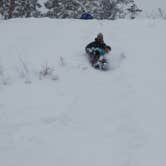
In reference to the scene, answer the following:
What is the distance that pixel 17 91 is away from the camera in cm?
962

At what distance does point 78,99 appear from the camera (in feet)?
31.7

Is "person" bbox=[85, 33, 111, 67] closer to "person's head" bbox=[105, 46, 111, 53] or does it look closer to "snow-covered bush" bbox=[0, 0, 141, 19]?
"person's head" bbox=[105, 46, 111, 53]

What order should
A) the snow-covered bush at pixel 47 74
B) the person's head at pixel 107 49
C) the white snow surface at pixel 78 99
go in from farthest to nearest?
the person's head at pixel 107 49
the snow-covered bush at pixel 47 74
the white snow surface at pixel 78 99

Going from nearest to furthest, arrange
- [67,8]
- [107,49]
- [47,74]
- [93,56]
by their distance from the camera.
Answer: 1. [47,74]
2. [93,56]
3. [107,49]
4. [67,8]

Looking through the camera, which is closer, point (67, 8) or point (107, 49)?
point (107, 49)

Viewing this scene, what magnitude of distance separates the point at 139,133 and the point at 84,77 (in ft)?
10.5

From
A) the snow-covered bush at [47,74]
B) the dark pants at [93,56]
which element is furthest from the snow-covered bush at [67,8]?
the snow-covered bush at [47,74]

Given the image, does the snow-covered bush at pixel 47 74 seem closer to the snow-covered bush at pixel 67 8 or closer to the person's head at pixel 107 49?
the person's head at pixel 107 49

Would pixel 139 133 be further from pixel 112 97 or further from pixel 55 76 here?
pixel 55 76

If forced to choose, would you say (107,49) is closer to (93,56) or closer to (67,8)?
(93,56)

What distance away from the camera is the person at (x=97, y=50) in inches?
476

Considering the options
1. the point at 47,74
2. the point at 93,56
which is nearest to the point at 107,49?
the point at 93,56

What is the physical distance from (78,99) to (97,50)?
304 centimetres

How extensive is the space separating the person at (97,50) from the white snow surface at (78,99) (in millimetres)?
210
